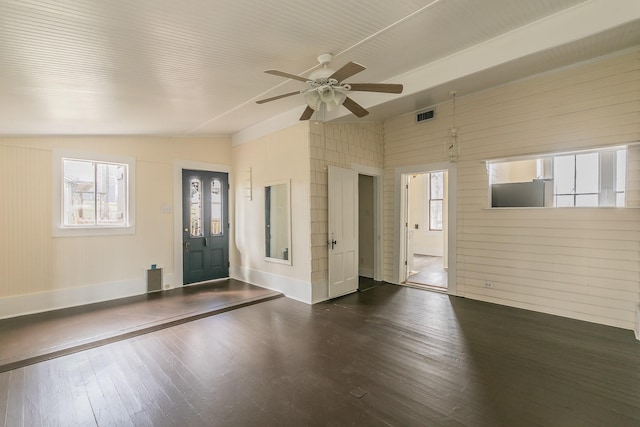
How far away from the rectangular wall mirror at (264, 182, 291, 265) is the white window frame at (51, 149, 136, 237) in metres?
2.39

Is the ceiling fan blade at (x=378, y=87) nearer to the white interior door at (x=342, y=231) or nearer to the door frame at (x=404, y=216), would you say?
the white interior door at (x=342, y=231)

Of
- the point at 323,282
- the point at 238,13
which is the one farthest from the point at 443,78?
the point at 323,282

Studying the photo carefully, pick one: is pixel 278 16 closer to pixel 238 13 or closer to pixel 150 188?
pixel 238 13

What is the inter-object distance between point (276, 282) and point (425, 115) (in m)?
4.22

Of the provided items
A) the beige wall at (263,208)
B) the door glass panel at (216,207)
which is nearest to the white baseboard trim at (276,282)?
the beige wall at (263,208)

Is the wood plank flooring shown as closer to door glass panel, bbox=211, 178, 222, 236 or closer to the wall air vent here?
door glass panel, bbox=211, 178, 222, 236

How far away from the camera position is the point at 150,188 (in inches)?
207

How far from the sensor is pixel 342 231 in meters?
5.07

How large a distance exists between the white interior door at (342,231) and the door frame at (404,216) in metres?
1.01

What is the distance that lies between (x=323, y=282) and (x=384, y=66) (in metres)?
3.40

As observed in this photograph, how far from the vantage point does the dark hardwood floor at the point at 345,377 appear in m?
2.06

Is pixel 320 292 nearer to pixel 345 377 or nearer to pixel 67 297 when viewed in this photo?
pixel 345 377

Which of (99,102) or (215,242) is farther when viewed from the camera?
(215,242)

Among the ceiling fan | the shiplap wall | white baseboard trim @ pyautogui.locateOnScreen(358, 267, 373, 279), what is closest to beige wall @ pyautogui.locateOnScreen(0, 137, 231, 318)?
the ceiling fan
